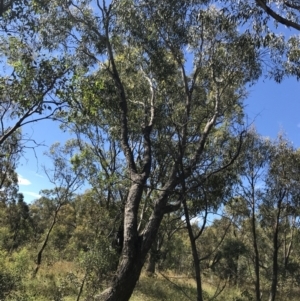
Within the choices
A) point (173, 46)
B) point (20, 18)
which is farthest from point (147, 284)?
point (20, 18)

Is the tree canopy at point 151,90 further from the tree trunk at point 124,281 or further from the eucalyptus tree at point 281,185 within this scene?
the eucalyptus tree at point 281,185

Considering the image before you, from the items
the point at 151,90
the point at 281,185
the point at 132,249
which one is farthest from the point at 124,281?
the point at 281,185

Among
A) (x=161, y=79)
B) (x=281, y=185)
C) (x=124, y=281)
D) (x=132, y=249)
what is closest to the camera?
(x=124, y=281)

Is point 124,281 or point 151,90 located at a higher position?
point 151,90

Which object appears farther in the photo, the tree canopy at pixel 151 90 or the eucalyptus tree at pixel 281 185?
the eucalyptus tree at pixel 281 185

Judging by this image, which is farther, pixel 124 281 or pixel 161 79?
pixel 161 79

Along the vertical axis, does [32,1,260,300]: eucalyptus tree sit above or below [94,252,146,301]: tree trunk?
above

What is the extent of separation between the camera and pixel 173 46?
9242mm

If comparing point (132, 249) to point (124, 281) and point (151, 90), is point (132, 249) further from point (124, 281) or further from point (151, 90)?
point (151, 90)

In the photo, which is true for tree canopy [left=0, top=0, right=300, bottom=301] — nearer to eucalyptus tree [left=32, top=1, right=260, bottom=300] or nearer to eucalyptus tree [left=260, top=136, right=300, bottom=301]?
eucalyptus tree [left=32, top=1, right=260, bottom=300]

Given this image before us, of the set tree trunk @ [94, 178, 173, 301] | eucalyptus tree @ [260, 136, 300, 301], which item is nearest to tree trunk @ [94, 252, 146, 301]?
tree trunk @ [94, 178, 173, 301]

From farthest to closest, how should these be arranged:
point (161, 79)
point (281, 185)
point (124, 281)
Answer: point (281, 185) < point (161, 79) < point (124, 281)

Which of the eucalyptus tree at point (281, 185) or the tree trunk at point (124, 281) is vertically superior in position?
the eucalyptus tree at point (281, 185)

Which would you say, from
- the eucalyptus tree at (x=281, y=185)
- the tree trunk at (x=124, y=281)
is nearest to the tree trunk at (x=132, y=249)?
the tree trunk at (x=124, y=281)
